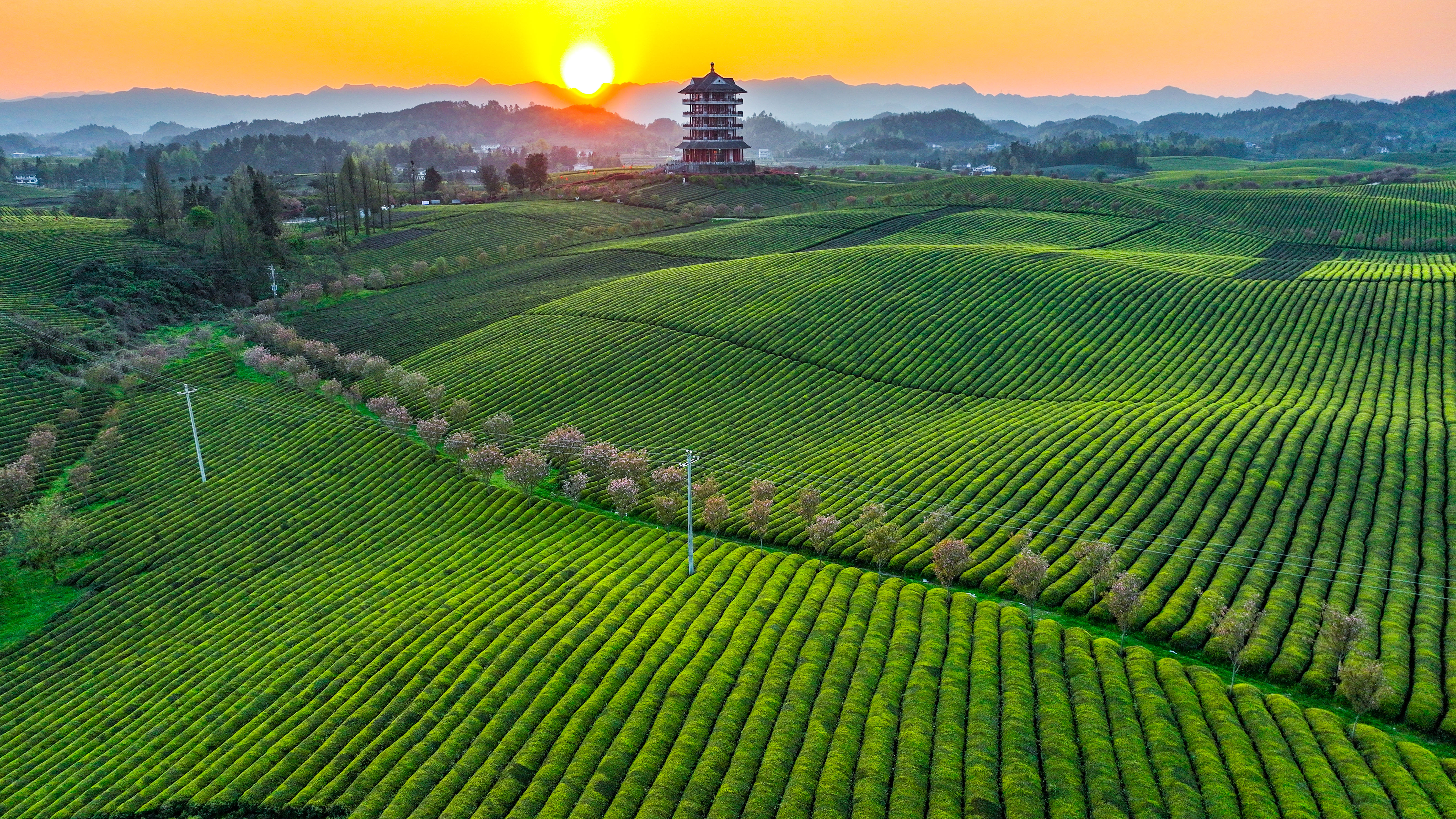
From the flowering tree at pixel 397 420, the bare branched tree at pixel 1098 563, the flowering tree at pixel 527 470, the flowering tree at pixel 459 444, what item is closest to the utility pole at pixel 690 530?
the flowering tree at pixel 527 470

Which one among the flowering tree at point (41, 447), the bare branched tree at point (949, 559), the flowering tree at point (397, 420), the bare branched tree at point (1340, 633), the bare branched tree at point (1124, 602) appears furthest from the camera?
the flowering tree at point (397, 420)

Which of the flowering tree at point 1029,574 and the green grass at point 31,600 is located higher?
the flowering tree at point 1029,574

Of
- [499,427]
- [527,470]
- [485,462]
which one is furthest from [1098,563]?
[499,427]

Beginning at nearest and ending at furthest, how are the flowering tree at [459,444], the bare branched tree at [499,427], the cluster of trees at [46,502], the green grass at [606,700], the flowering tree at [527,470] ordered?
the green grass at [606,700] → the cluster of trees at [46,502] → the flowering tree at [527,470] → the flowering tree at [459,444] → the bare branched tree at [499,427]

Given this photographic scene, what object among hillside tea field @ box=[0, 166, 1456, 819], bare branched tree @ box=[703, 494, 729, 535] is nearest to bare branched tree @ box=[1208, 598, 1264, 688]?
hillside tea field @ box=[0, 166, 1456, 819]

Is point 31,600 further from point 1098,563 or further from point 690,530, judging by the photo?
point 1098,563

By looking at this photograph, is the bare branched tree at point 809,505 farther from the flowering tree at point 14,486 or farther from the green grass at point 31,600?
the flowering tree at point 14,486

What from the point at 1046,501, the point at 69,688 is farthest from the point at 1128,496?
the point at 69,688

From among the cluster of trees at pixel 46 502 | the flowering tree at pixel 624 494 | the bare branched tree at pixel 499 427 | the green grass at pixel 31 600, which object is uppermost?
the bare branched tree at pixel 499 427
